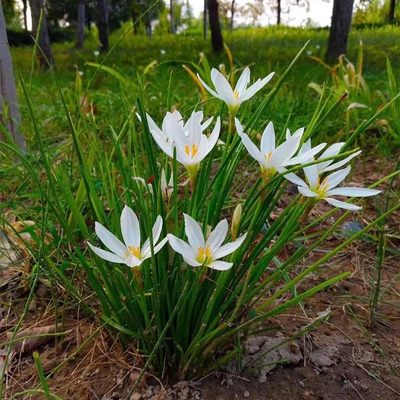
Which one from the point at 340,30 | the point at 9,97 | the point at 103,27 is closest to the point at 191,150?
the point at 9,97

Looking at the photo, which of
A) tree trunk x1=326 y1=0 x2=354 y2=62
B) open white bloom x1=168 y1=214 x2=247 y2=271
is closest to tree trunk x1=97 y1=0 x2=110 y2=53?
tree trunk x1=326 y1=0 x2=354 y2=62

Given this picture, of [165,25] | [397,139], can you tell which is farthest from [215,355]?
[165,25]

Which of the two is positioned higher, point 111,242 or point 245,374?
point 111,242

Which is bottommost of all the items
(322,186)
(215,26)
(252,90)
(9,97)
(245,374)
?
(245,374)

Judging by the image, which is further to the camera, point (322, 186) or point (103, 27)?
point (103, 27)

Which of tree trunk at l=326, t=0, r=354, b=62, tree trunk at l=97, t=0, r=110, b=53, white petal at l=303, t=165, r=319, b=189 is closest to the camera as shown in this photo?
white petal at l=303, t=165, r=319, b=189

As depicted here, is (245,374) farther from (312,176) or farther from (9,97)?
(9,97)

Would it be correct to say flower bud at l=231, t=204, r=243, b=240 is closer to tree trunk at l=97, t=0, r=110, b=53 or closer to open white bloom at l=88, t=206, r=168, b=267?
open white bloom at l=88, t=206, r=168, b=267

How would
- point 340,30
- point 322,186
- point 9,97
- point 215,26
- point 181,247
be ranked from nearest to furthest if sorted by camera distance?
point 181,247, point 322,186, point 9,97, point 340,30, point 215,26
